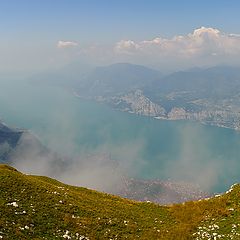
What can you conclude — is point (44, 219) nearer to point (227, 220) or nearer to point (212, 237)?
point (212, 237)

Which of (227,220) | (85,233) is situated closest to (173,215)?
(227,220)

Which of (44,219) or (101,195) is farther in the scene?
(101,195)

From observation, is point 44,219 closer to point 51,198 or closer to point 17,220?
point 17,220

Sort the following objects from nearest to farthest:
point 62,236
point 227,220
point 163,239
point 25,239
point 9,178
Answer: point 25,239 → point 62,236 → point 163,239 → point 227,220 → point 9,178

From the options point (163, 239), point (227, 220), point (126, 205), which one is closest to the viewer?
point (163, 239)

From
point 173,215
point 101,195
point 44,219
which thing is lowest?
point 101,195

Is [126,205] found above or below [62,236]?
below
